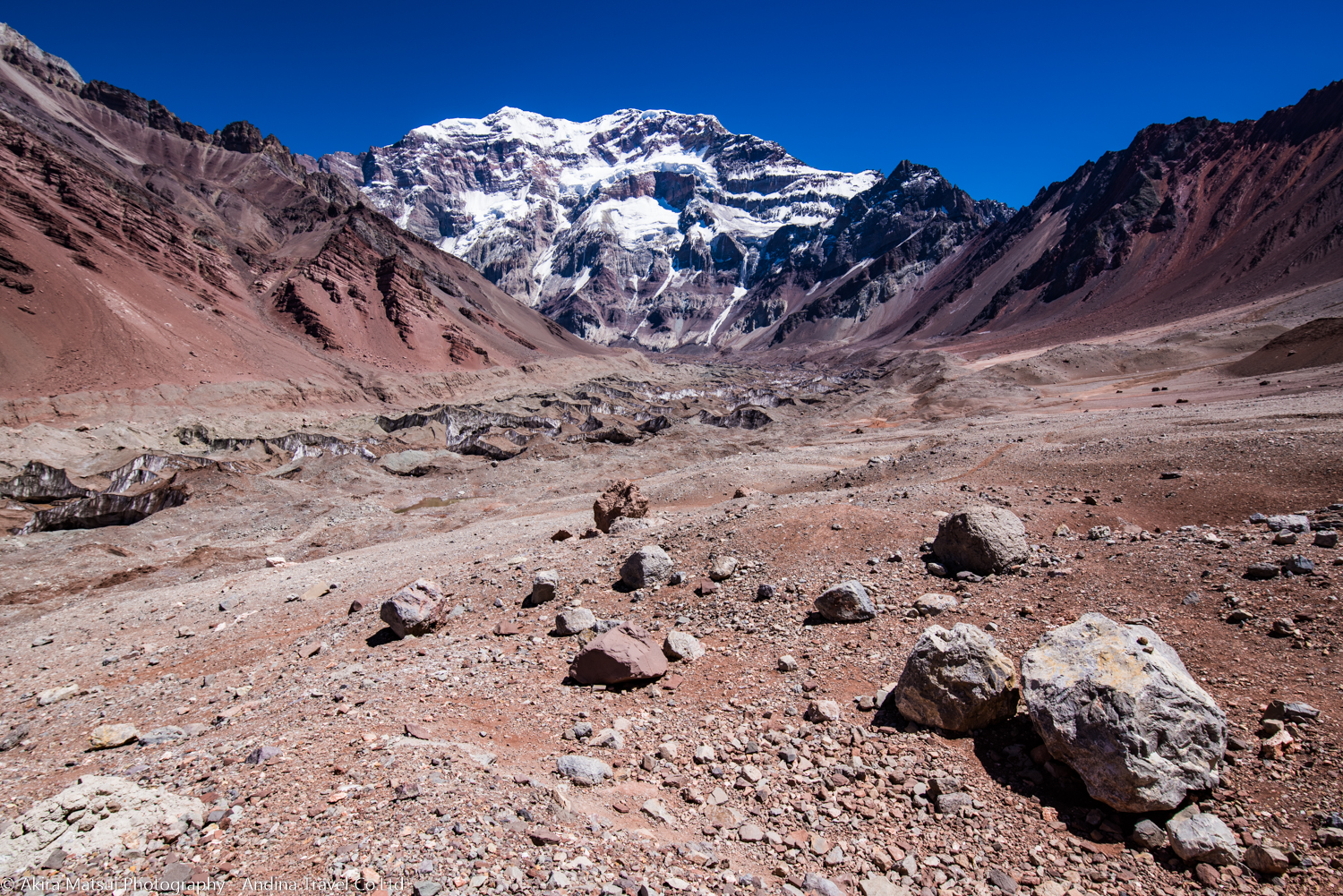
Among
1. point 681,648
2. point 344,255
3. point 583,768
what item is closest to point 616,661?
point 681,648

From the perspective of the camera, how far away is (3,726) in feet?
20.2

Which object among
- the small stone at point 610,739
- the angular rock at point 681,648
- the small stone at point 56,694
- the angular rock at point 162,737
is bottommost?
the small stone at point 56,694

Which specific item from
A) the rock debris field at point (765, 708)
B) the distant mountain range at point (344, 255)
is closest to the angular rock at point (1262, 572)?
the rock debris field at point (765, 708)

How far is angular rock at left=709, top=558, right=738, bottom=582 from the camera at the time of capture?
7.42 m

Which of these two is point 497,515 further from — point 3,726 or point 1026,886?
point 1026,886

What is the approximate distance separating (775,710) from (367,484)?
2366 centimetres

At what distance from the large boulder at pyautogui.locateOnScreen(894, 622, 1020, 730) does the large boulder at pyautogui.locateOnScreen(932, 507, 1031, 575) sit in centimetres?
239

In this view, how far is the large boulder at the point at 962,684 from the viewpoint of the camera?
163 inches

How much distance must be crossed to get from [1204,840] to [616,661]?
4132mm

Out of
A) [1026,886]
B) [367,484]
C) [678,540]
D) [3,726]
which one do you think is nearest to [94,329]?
[367,484]

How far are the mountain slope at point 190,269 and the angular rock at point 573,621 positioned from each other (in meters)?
41.6

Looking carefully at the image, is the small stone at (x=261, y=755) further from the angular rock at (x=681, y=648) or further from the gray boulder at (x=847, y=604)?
the gray boulder at (x=847, y=604)

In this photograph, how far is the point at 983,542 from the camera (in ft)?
21.3

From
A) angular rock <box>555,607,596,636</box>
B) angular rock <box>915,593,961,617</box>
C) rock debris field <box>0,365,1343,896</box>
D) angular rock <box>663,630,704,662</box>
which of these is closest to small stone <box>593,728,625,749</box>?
rock debris field <box>0,365,1343,896</box>
